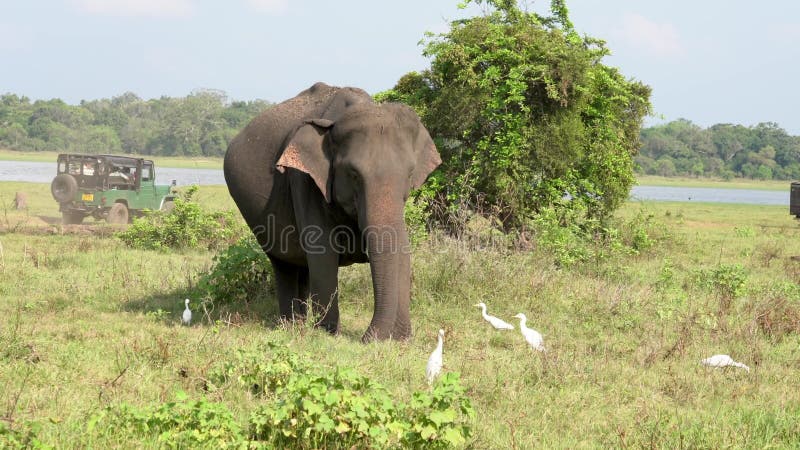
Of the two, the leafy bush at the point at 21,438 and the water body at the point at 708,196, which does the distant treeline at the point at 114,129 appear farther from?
the leafy bush at the point at 21,438

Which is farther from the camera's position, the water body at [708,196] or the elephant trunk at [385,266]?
the water body at [708,196]

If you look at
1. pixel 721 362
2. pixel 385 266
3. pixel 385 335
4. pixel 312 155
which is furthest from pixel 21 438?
pixel 721 362

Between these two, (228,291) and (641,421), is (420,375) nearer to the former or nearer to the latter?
(641,421)

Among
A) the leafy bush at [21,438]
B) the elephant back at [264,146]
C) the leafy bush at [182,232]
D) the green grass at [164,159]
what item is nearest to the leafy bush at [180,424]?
the leafy bush at [21,438]

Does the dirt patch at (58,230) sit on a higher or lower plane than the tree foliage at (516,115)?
lower

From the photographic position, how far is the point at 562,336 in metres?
9.15

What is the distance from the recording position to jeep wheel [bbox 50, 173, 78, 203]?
78.0ft

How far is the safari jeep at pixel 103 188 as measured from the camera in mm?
23984

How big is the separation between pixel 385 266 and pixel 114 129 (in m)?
106

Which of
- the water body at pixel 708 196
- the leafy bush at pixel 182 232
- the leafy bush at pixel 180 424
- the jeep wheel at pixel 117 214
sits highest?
the leafy bush at pixel 180 424

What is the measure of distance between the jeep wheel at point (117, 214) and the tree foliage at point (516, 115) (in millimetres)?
11006

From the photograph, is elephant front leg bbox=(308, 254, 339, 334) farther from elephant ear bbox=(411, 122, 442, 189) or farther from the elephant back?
the elephant back

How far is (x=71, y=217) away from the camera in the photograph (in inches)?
962

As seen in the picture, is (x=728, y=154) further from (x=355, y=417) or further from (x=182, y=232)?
(x=355, y=417)
